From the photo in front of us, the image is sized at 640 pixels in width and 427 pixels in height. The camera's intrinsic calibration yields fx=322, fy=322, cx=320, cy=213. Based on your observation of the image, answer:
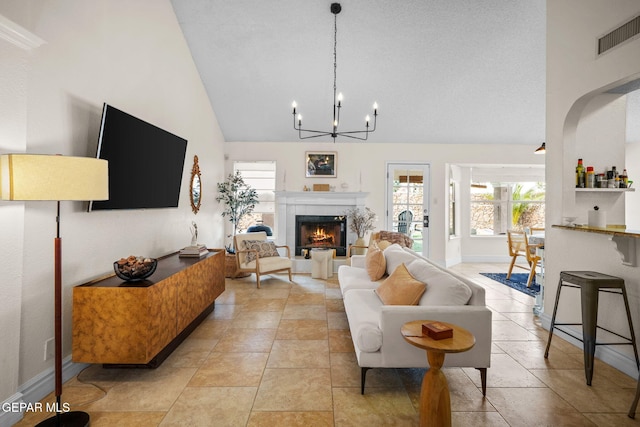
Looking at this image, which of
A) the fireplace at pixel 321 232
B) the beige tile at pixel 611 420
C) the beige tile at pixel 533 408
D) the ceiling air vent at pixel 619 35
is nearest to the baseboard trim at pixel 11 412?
the beige tile at pixel 533 408

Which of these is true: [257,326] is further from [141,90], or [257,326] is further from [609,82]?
[609,82]

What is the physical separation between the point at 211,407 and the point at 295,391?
1.92 feet

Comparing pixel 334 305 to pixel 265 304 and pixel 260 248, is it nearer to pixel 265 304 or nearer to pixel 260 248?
pixel 265 304

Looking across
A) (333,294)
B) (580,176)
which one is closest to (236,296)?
(333,294)

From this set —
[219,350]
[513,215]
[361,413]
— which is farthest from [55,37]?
[513,215]

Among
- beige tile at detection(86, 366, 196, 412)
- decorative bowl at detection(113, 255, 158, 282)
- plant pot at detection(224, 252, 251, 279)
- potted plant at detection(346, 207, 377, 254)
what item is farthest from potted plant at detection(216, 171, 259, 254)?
beige tile at detection(86, 366, 196, 412)

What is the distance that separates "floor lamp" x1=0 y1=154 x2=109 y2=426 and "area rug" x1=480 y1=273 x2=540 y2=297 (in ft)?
18.3

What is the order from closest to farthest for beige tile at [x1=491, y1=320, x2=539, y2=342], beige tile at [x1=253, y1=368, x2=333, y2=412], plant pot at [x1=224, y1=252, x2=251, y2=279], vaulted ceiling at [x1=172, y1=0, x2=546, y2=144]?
beige tile at [x1=253, y1=368, x2=333, y2=412]
beige tile at [x1=491, y1=320, x2=539, y2=342]
vaulted ceiling at [x1=172, y1=0, x2=546, y2=144]
plant pot at [x1=224, y1=252, x2=251, y2=279]

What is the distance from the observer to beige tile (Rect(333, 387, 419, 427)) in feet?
6.64

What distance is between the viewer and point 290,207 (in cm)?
664

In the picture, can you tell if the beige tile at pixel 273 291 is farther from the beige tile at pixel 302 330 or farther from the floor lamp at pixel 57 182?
the floor lamp at pixel 57 182

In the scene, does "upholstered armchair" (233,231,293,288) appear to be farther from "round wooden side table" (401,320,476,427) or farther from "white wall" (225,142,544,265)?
"round wooden side table" (401,320,476,427)

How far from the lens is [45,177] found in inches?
69.8

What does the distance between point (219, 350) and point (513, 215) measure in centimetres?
748
